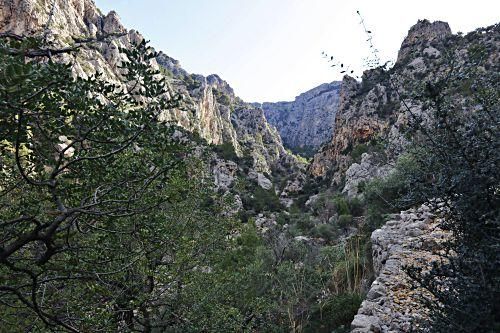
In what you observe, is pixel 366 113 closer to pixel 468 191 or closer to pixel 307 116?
pixel 468 191

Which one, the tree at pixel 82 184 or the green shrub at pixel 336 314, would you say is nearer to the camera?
the tree at pixel 82 184

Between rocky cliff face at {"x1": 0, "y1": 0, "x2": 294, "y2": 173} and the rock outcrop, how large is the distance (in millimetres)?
19840

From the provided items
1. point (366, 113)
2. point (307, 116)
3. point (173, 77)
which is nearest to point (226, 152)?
point (366, 113)

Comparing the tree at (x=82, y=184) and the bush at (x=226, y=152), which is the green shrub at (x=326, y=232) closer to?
the tree at (x=82, y=184)

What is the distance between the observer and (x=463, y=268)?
3.54 meters

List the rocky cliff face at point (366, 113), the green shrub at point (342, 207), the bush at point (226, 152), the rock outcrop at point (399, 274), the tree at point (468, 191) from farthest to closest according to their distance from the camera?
1. the bush at point (226, 152)
2. the rocky cliff face at point (366, 113)
3. the green shrub at point (342, 207)
4. the rock outcrop at point (399, 274)
5. the tree at point (468, 191)

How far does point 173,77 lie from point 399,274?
87349 millimetres

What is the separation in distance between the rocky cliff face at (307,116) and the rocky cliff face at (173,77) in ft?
83.0

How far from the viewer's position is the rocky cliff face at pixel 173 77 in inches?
1705

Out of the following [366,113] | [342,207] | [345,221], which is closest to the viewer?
[345,221]

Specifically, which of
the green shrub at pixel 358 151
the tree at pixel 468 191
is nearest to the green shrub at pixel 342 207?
the green shrub at pixel 358 151

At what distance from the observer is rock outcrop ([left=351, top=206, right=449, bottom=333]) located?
577cm

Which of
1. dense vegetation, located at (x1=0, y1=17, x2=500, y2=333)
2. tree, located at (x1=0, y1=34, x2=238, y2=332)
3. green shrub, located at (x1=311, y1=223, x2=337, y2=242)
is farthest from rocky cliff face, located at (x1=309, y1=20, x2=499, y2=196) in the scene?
tree, located at (x1=0, y1=34, x2=238, y2=332)

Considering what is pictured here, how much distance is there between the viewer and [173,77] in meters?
87.6
